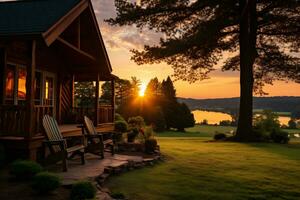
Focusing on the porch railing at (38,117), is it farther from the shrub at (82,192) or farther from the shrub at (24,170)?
the shrub at (82,192)

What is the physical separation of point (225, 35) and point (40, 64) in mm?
11265

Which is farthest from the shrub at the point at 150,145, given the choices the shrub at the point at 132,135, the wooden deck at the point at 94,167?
the shrub at the point at 132,135

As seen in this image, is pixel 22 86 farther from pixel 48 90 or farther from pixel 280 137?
pixel 280 137

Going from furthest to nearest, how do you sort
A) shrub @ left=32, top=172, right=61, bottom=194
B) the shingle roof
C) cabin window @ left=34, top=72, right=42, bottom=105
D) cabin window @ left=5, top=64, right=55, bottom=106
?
cabin window @ left=34, top=72, right=42, bottom=105, cabin window @ left=5, top=64, right=55, bottom=106, the shingle roof, shrub @ left=32, top=172, right=61, bottom=194

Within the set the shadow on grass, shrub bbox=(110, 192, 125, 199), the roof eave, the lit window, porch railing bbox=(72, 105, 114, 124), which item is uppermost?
the roof eave

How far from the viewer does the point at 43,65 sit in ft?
40.4

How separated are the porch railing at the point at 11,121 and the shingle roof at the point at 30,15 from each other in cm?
184

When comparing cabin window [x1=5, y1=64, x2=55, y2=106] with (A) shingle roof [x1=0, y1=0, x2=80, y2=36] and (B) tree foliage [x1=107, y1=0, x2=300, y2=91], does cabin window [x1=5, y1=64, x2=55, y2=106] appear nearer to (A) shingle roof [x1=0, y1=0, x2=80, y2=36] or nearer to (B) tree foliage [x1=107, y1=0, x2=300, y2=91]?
(A) shingle roof [x1=0, y1=0, x2=80, y2=36]

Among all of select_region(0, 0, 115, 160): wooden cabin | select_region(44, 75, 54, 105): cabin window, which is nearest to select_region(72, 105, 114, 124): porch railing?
select_region(0, 0, 115, 160): wooden cabin

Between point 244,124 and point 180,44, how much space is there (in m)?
5.64

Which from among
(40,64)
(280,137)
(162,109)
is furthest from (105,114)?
(162,109)

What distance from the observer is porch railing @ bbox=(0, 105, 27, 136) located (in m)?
7.75

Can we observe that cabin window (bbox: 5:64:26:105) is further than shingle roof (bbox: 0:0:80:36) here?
Yes

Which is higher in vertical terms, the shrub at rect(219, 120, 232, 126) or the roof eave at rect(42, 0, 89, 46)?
the roof eave at rect(42, 0, 89, 46)
